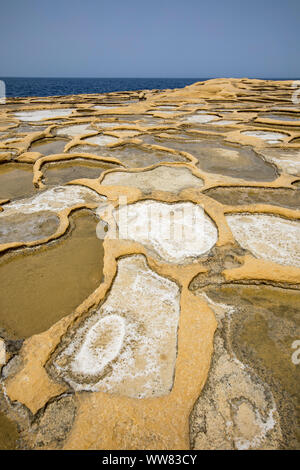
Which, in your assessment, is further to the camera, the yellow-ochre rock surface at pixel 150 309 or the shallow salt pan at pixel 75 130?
the shallow salt pan at pixel 75 130

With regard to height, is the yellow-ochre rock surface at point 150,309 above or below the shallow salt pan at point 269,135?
below

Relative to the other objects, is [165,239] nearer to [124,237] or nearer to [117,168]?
[124,237]

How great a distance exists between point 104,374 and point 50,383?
0.37 metres

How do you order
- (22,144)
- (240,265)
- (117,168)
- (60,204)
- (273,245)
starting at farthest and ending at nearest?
(22,144) → (117,168) → (60,204) → (273,245) → (240,265)

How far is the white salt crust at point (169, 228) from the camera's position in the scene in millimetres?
3273

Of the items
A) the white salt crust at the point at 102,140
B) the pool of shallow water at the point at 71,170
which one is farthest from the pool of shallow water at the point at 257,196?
the white salt crust at the point at 102,140

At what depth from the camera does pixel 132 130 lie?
29.8 feet

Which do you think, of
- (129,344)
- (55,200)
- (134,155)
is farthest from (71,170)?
(129,344)

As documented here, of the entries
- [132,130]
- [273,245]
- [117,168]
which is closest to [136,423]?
[273,245]

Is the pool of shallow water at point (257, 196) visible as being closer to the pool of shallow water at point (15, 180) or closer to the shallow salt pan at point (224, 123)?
the pool of shallow water at point (15, 180)

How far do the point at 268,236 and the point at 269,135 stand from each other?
620 centimetres

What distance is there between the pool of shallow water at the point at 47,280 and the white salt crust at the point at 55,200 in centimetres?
77

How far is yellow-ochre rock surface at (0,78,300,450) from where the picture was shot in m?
1.71

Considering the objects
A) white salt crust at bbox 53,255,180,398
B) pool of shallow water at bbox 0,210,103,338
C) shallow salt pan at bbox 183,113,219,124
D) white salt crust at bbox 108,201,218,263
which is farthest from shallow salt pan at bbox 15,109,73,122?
white salt crust at bbox 53,255,180,398
